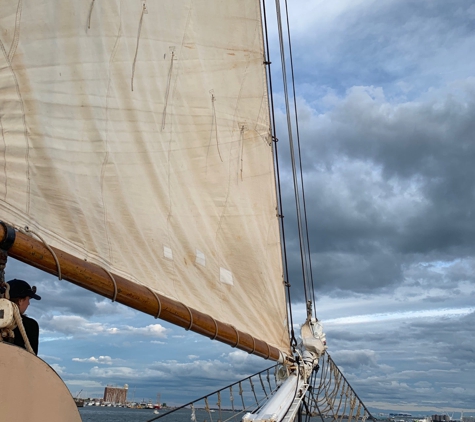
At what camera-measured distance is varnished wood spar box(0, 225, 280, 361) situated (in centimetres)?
406

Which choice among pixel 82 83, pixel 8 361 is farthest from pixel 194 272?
pixel 8 361

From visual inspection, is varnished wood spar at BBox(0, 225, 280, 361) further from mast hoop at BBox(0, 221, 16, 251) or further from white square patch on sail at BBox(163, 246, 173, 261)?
white square patch on sail at BBox(163, 246, 173, 261)

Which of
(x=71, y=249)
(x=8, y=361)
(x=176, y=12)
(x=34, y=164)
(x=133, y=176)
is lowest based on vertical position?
(x=8, y=361)

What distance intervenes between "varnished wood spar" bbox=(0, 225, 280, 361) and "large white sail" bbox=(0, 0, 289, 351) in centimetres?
19

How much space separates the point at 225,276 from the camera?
678 centimetres

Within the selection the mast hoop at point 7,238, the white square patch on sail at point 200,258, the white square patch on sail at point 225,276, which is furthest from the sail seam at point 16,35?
the white square patch on sail at point 225,276

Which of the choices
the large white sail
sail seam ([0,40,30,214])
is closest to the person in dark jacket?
the large white sail

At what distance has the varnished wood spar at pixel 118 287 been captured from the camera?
4062mm

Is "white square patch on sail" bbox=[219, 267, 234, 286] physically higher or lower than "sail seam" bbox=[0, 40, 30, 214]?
lower

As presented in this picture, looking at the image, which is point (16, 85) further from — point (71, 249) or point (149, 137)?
point (149, 137)

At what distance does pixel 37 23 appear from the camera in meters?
4.77

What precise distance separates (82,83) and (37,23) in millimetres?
605

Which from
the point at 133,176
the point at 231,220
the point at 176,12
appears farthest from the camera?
the point at 231,220

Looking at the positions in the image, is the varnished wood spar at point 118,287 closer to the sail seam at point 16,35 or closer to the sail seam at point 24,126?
the sail seam at point 24,126
